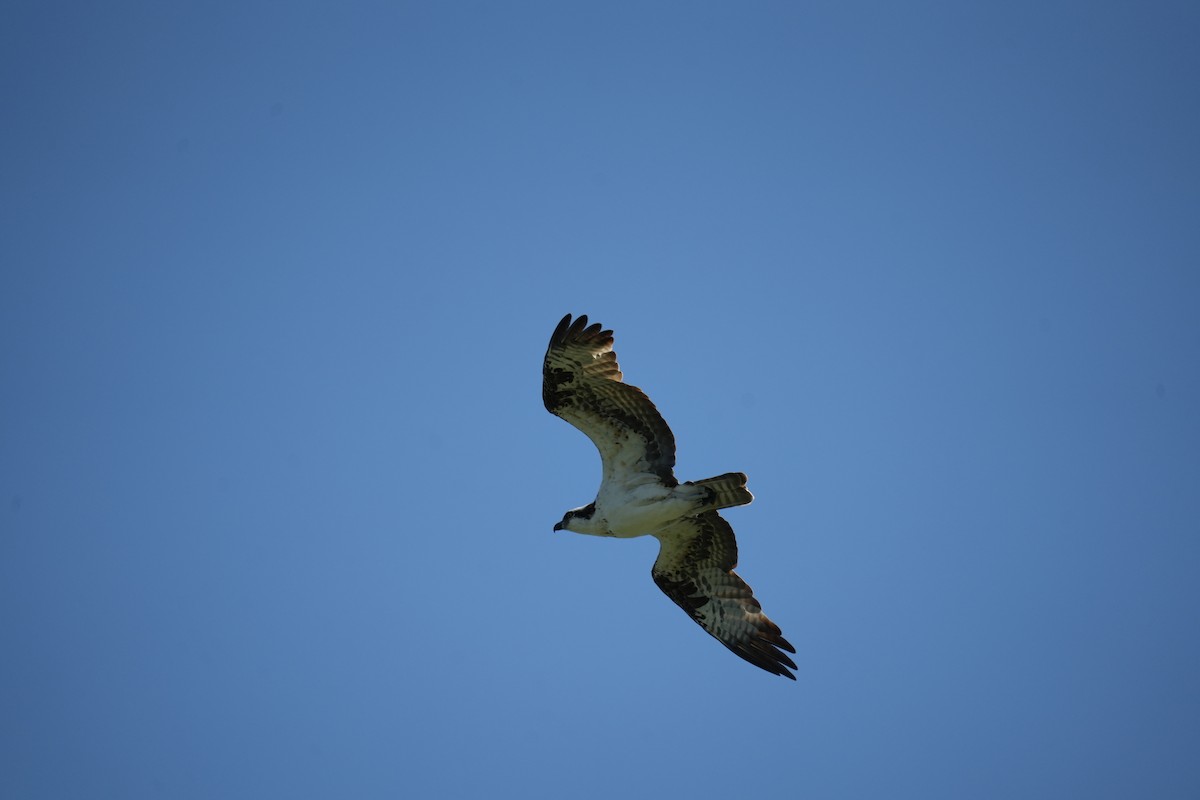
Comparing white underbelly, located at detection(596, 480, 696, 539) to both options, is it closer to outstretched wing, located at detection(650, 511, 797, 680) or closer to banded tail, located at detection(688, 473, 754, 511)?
banded tail, located at detection(688, 473, 754, 511)

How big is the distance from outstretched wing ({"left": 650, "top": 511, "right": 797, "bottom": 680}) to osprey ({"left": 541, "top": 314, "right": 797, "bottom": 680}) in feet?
0.06

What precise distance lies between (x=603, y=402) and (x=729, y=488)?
1.60m

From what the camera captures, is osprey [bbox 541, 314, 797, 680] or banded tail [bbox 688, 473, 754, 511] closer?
banded tail [bbox 688, 473, 754, 511]

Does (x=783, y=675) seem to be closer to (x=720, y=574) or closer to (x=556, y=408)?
(x=720, y=574)

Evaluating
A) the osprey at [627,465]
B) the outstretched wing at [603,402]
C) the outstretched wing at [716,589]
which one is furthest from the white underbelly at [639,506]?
the outstretched wing at [716,589]

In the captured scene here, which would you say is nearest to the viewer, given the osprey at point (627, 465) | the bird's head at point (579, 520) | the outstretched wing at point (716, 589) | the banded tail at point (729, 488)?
the banded tail at point (729, 488)

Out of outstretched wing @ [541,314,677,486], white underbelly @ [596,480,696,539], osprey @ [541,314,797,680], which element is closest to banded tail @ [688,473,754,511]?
osprey @ [541,314,797,680]

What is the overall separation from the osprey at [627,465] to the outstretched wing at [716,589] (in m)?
0.02

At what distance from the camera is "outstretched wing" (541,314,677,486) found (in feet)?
35.7

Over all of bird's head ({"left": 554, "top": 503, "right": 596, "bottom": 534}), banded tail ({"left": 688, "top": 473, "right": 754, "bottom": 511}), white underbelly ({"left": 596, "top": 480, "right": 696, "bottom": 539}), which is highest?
banded tail ({"left": 688, "top": 473, "right": 754, "bottom": 511})

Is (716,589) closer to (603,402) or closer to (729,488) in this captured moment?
(729,488)

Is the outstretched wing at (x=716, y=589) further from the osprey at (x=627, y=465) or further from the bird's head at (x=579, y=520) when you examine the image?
the bird's head at (x=579, y=520)

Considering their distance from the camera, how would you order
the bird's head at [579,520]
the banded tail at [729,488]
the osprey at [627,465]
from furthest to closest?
the bird's head at [579,520] → the osprey at [627,465] → the banded tail at [729,488]

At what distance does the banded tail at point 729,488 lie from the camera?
1063 cm
